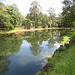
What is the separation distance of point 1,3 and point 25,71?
29.8 m

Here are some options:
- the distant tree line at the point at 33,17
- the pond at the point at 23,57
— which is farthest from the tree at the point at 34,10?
the pond at the point at 23,57

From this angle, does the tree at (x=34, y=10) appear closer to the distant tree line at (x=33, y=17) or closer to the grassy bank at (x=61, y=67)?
the distant tree line at (x=33, y=17)

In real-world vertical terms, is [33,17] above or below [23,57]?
above

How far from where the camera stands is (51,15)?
71.3 m

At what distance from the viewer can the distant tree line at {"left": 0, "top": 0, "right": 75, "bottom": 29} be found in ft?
82.1

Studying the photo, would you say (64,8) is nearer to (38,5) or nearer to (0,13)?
(0,13)

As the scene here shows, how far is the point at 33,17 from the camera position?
59.6 m

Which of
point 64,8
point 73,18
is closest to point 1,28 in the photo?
point 64,8

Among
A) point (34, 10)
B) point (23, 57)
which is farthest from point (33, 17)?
point (23, 57)

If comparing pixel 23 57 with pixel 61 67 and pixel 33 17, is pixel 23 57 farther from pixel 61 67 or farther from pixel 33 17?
pixel 33 17

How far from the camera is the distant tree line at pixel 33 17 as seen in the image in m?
25.0

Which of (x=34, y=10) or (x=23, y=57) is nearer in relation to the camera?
(x=23, y=57)

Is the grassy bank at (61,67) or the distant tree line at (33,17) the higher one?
the distant tree line at (33,17)

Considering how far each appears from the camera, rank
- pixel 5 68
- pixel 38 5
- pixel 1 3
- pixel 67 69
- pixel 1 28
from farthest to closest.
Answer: pixel 38 5
pixel 1 28
pixel 1 3
pixel 5 68
pixel 67 69
